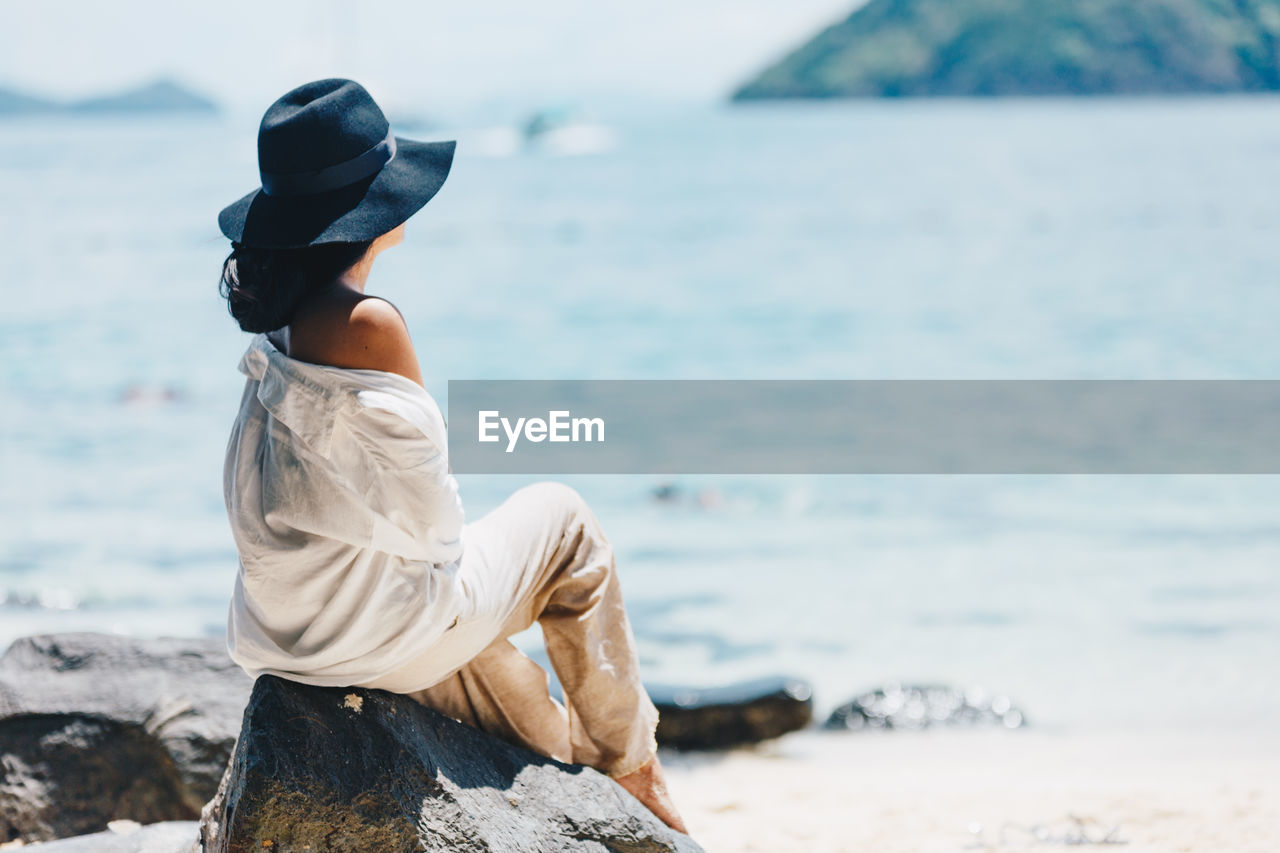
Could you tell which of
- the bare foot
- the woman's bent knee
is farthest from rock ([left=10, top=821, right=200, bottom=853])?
the woman's bent knee

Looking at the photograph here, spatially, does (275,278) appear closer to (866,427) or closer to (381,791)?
(381,791)

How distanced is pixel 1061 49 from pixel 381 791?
8211 centimetres

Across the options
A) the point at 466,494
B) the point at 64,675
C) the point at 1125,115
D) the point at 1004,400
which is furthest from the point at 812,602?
the point at 1125,115

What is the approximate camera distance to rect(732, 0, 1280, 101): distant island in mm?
72125

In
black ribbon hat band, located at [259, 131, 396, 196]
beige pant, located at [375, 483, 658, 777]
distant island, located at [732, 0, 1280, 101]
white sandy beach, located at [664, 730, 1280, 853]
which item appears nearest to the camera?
black ribbon hat band, located at [259, 131, 396, 196]

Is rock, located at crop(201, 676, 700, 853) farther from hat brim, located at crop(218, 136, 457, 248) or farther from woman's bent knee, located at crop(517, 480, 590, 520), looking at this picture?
hat brim, located at crop(218, 136, 457, 248)

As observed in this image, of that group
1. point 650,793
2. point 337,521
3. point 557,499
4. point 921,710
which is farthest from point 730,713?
point 337,521

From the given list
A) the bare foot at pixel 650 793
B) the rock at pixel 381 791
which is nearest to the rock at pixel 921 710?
the bare foot at pixel 650 793

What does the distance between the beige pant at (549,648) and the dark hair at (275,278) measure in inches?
22.8

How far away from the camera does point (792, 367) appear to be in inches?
552

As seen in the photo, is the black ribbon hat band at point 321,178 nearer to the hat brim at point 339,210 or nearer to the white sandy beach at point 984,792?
the hat brim at point 339,210

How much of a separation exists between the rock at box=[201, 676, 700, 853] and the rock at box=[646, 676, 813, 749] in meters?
2.29

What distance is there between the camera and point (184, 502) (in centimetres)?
874

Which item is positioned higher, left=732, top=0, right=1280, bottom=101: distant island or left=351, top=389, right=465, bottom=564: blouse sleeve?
left=732, top=0, right=1280, bottom=101: distant island
